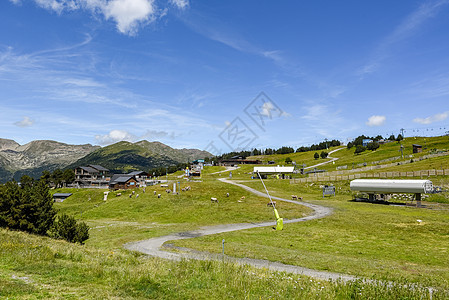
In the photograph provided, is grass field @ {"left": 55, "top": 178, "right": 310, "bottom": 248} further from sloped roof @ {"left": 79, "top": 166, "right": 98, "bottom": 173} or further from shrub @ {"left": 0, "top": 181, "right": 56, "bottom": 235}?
sloped roof @ {"left": 79, "top": 166, "right": 98, "bottom": 173}

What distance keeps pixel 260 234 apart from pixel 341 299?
2197cm

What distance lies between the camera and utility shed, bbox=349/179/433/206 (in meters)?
52.5

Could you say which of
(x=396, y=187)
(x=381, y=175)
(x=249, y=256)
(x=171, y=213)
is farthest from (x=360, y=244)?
(x=381, y=175)

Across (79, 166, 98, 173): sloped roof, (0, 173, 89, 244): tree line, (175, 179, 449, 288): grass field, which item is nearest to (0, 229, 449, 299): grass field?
(175, 179, 449, 288): grass field

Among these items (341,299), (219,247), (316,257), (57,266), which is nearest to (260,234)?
(219,247)

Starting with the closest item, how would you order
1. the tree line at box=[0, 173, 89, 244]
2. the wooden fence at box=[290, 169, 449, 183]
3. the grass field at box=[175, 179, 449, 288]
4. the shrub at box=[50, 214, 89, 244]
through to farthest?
the grass field at box=[175, 179, 449, 288] → the shrub at box=[50, 214, 89, 244] → the tree line at box=[0, 173, 89, 244] → the wooden fence at box=[290, 169, 449, 183]

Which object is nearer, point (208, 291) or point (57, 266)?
point (208, 291)

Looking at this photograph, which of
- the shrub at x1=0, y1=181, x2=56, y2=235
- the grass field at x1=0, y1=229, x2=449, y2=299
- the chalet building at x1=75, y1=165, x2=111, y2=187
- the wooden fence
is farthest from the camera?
the chalet building at x1=75, y1=165, x2=111, y2=187

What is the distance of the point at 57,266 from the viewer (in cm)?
1576

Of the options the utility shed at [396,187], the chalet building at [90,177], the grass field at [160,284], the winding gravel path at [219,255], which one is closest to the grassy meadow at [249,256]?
the grass field at [160,284]

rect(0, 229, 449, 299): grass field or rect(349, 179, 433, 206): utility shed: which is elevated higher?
rect(349, 179, 433, 206): utility shed

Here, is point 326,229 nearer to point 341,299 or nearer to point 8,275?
point 341,299

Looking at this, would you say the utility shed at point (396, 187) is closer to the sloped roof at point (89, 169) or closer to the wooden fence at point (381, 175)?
the wooden fence at point (381, 175)

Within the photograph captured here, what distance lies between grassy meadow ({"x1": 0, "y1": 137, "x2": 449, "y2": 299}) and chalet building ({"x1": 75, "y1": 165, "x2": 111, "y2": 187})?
9913 cm
